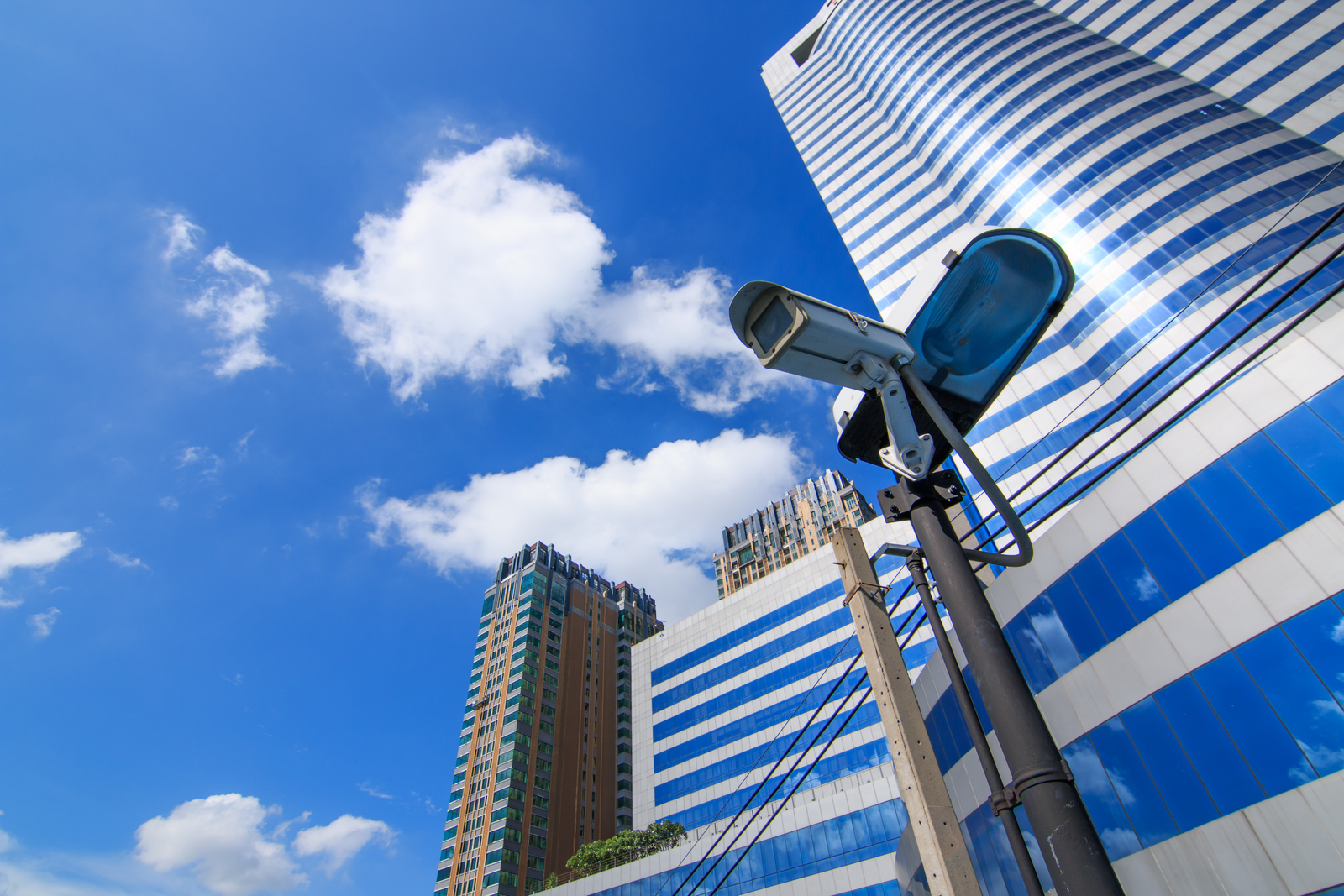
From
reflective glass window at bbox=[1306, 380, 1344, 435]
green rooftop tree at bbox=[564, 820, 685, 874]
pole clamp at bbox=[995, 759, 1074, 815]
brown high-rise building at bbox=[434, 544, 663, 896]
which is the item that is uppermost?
brown high-rise building at bbox=[434, 544, 663, 896]

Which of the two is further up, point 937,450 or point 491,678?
point 491,678

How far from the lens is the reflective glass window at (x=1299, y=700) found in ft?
33.8

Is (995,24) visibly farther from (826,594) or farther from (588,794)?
(588,794)

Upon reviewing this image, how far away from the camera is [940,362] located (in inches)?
177

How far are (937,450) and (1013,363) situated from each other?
98cm

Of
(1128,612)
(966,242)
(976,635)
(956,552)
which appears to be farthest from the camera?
(1128,612)

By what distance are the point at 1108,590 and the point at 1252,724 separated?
11.3 feet

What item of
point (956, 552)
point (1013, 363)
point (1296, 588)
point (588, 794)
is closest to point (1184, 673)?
point (1296, 588)

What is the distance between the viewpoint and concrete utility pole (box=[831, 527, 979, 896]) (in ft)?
14.5

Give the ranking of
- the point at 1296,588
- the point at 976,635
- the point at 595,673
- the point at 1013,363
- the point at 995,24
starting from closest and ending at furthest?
1. the point at 976,635
2. the point at 1013,363
3. the point at 1296,588
4. the point at 995,24
5. the point at 595,673

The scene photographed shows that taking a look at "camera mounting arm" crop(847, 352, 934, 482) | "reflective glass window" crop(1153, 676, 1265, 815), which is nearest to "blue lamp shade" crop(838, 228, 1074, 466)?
"camera mounting arm" crop(847, 352, 934, 482)

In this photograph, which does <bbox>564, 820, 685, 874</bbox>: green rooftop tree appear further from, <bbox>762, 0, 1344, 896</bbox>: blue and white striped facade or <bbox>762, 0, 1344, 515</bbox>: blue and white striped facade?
<bbox>762, 0, 1344, 515</bbox>: blue and white striped facade

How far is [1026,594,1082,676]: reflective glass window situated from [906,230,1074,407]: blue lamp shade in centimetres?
1338

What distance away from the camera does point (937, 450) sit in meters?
4.26
